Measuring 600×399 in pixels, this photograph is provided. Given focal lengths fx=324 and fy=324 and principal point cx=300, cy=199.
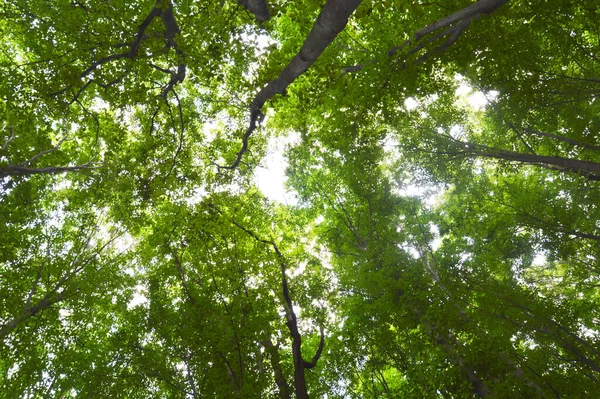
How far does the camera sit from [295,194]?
1406 centimetres

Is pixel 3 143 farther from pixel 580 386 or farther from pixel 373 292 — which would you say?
pixel 580 386

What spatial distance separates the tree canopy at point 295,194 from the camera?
225 inches

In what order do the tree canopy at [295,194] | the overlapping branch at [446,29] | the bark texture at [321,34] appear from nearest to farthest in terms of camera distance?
the bark texture at [321,34] → the overlapping branch at [446,29] → the tree canopy at [295,194]

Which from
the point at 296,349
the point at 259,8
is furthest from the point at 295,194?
the point at 259,8

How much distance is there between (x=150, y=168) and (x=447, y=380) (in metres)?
7.92

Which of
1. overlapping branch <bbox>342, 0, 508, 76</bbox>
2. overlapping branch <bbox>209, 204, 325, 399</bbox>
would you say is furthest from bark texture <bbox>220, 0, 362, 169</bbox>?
overlapping branch <bbox>209, 204, 325, 399</bbox>

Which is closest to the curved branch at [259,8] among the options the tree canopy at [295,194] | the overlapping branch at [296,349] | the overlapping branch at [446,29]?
the tree canopy at [295,194]

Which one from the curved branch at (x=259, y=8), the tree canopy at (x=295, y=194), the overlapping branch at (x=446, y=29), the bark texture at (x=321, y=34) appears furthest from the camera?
the tree canopy at (x=295, y=194)

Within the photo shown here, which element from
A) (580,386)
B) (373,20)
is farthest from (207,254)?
(580,386)

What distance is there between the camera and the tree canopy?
571 cm

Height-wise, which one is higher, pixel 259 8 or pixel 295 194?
pixel 295 194

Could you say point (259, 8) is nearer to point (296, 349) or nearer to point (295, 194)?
point (296, 349)

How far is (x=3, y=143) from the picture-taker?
913 cm

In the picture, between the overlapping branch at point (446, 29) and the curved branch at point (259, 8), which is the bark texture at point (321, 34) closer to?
the curved branch at point (259, 8)
